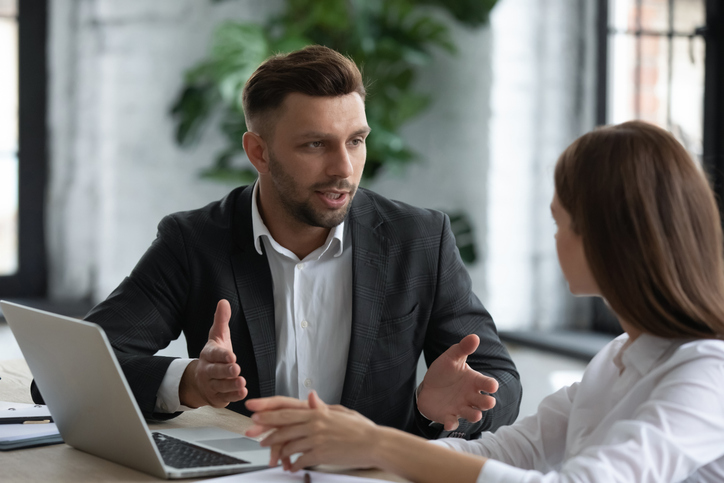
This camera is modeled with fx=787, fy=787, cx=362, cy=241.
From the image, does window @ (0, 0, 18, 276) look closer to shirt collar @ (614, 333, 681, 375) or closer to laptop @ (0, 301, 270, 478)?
laptop @ (0, 301, 270, 478)

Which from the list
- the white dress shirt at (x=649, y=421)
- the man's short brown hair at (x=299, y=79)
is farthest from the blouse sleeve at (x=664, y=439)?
the man's short brown hair at (x=299, y=79)

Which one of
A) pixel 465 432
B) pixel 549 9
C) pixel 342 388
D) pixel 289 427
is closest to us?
pixel 289 427

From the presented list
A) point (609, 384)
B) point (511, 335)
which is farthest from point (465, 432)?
point (511, 335)

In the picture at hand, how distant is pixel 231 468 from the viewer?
1.06 meters

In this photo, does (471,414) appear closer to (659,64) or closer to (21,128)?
(659,64)

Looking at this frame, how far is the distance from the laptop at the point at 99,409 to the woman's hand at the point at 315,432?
0.11 m

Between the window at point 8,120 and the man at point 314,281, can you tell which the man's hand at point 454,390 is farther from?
the window at point 8,120

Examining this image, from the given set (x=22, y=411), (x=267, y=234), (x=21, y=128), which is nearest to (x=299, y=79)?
(x=267, y=234)

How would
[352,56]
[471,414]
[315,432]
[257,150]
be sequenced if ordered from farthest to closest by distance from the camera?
1. [352,56]
2. [257,150]
3. [471,414]
4. [315,432]

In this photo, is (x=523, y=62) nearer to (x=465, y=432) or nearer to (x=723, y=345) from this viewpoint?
(x=465, y=432)

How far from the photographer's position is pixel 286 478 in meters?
1.03

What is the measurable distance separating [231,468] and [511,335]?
7.70 feet

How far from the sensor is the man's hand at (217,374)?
4.12ft

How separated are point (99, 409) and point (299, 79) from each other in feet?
2.96
